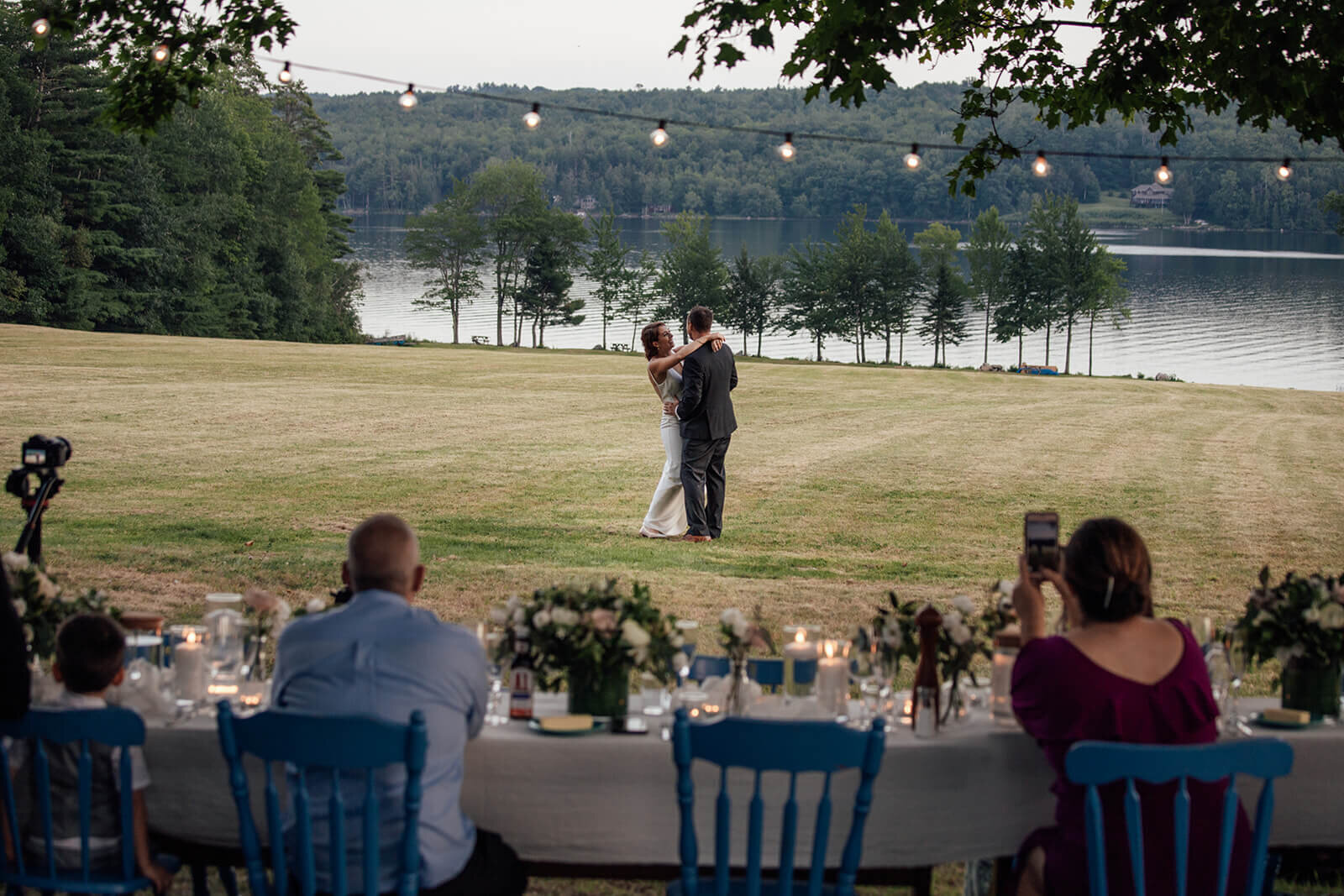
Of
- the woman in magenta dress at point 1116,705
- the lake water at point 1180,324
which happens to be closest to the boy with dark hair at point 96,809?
the woman in magenta dress at point 1116,705

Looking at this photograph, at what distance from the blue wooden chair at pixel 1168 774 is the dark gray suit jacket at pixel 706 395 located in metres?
7.04

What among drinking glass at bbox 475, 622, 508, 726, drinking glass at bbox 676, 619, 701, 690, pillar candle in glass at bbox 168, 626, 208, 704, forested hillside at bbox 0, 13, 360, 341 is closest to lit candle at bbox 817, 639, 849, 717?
drinking glass at bbox 676, 619, 701, 690

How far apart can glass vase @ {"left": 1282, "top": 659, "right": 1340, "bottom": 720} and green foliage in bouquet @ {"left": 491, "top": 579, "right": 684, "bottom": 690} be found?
1906 mm

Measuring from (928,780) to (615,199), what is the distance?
445 feet

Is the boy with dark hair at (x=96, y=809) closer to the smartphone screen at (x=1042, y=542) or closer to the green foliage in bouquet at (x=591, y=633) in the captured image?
the green foliage in bouquet at (x=591, y=633)

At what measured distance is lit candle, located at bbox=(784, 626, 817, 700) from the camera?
3949 millimetres

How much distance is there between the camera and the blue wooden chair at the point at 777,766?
2998 mm

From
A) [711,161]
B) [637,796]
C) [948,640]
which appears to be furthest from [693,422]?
[711,161]

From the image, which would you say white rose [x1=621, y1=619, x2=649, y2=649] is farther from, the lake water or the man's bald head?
the lake water

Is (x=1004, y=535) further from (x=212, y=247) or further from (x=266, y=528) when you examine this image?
(x=212, y=247)

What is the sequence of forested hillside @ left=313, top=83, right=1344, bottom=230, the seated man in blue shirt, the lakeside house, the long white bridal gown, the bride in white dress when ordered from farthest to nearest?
the lakeside house
forested hillside @ left=313, top=83, right=1344, bottom=230
the long white bridal gown
the bride in white dress
the seated man in blue shirt

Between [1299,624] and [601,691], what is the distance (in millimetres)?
2116

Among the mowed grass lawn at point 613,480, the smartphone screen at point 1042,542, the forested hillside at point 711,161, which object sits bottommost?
the mowed grass lawn at point 613,480

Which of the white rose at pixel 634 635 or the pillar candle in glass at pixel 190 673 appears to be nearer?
the white rose at pixel 634 635
